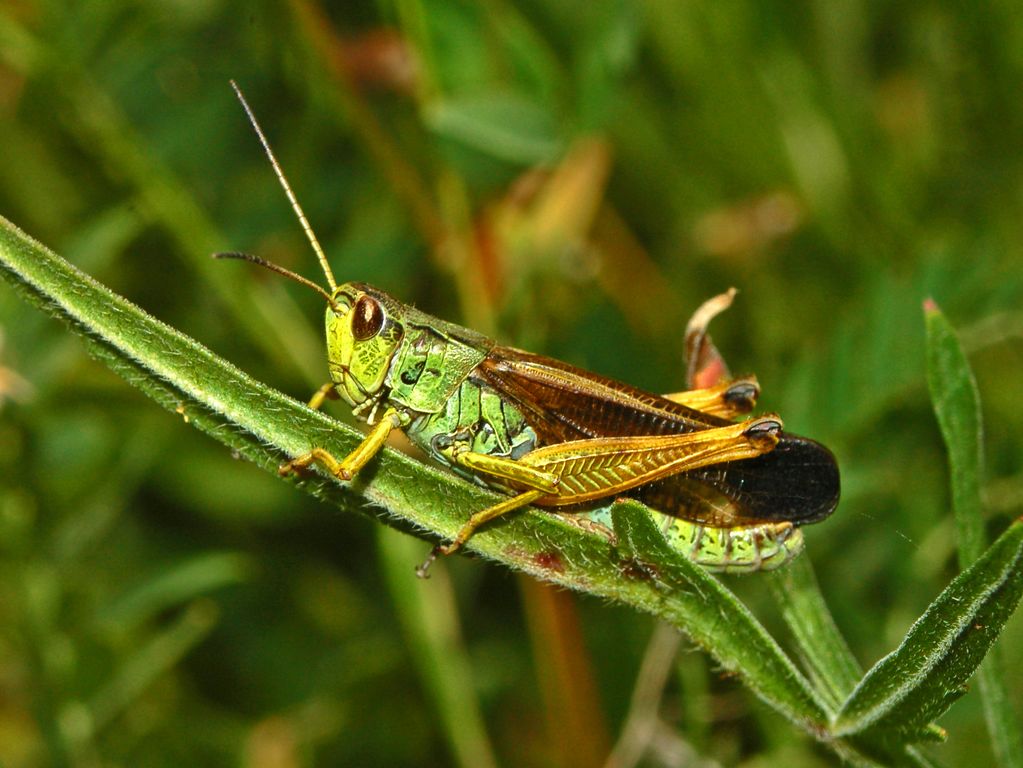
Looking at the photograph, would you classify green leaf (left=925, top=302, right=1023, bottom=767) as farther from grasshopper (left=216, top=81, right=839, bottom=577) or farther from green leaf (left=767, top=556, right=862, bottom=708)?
grasshopper (left=216, top=81, right=839, bottom=577)

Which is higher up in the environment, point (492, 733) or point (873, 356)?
point (873, 356)

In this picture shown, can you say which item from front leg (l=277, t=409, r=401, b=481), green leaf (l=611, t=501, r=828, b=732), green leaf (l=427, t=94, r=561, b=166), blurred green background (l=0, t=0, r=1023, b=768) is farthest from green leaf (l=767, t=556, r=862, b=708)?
green leaf (l=427, t=94, r=561, b=166)

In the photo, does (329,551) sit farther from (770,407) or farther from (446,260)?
(770,407)

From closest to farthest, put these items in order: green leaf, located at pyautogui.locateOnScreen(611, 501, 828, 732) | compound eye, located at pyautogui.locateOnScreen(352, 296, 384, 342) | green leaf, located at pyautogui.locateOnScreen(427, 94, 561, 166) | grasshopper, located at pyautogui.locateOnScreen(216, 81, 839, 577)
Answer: green leaf, located at pyautogui.locateOnScreen(611, 501, 828, 732), grasshopper, located at pyautogui.locateOnScreen(216, 81, 839, 577), compound eye, located at pyautogui.locateOnScreen(352, 296, 384, 342), green leaf, located at pyautogui.locateOnScreen(427, 94, 561, 166)

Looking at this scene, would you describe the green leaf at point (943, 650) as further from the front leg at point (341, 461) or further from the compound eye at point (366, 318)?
the compound eye at point (366, 318)

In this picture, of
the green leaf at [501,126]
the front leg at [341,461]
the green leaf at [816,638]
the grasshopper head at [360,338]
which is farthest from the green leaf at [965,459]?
the green leaf at [501,126]

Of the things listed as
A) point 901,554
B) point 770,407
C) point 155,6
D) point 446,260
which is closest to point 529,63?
point 446,260

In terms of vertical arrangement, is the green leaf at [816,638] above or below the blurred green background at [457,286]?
below
